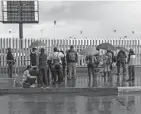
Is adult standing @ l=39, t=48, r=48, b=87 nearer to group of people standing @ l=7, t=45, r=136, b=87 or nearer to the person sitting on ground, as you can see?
group of people standing @ l=7, t=45, r=136, b=87

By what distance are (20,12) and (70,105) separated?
25852 millimetres

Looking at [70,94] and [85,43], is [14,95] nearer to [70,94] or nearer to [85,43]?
[70,94]

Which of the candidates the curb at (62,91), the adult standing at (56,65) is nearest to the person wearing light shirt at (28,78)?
the curb at (62,91)

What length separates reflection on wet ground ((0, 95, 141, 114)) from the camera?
31.1 feet

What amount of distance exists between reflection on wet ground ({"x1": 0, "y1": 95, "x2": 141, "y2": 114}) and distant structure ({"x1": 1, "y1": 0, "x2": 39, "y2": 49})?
22.8 m

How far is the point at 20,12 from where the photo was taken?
34969 millimetres

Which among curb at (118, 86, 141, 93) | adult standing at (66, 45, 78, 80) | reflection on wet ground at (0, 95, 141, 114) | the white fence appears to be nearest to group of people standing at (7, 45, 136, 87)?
adult standing at (66, 45, 78, 80)

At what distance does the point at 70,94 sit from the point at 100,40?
11.1 m

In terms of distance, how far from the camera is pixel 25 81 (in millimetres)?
14242

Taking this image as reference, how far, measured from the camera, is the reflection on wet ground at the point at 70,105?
9.47m

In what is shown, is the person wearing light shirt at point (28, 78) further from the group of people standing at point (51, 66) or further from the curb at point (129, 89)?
the curb at point (129, 89)

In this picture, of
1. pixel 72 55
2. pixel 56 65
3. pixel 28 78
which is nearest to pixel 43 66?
pixel 28 78

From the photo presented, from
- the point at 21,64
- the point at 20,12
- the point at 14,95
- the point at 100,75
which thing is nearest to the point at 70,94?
the point at 14,95

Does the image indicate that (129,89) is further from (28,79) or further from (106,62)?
(28,79)
